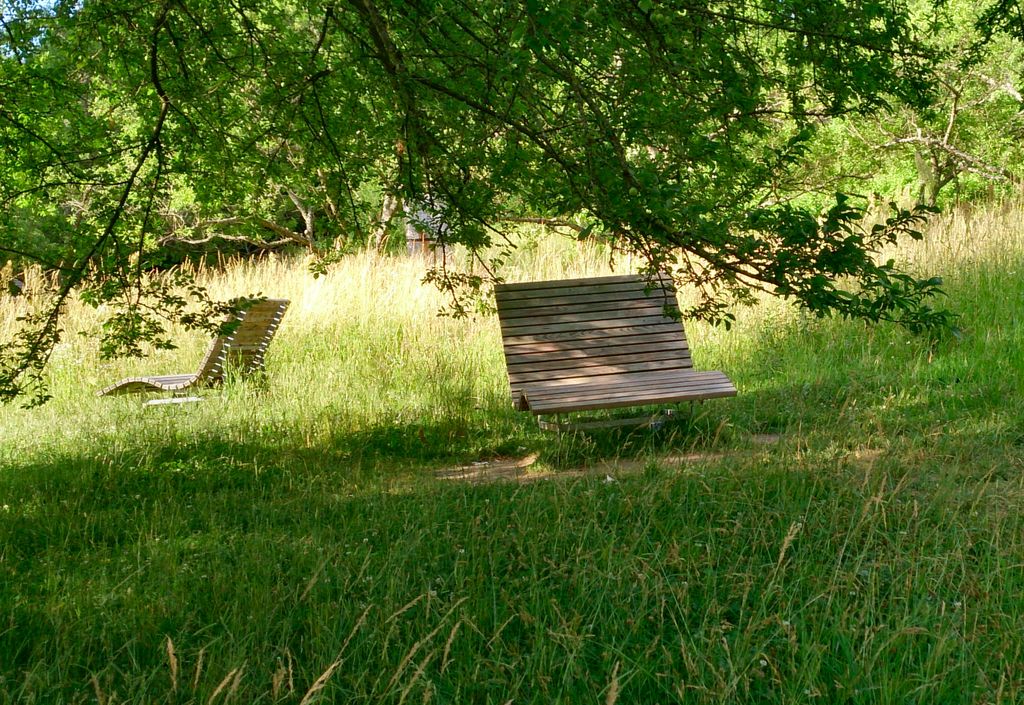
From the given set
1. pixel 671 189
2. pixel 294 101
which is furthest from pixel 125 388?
pixel 671 189

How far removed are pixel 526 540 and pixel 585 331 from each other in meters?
3.55

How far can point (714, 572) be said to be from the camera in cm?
368

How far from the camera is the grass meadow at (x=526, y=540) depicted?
2.95 meters

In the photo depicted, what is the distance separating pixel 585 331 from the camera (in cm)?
745

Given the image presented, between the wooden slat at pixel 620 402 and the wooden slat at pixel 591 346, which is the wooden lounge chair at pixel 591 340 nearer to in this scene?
the wooden slat at pixel 591 346

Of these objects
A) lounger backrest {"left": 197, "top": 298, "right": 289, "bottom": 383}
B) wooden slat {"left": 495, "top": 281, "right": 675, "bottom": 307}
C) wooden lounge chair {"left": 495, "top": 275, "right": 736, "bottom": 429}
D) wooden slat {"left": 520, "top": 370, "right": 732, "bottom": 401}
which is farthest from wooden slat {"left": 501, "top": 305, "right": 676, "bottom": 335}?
lounger backrest {"left": 197, "top": 298, "right": 289, "bottom": 383}

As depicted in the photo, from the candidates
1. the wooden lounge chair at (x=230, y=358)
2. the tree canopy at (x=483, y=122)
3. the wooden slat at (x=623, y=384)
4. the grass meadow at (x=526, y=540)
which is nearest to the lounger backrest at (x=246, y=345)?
the wooden lounge chair at (x=230, y=358)

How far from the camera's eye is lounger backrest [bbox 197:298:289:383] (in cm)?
843

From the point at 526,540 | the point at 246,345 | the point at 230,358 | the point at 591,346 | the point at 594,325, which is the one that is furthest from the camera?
the point at 246,345

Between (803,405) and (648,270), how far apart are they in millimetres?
2707

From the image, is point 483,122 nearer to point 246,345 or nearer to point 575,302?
point 575,302

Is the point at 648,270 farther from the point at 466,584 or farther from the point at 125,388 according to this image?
the point at 125,388

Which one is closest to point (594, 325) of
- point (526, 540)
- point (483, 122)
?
point (483, 122)

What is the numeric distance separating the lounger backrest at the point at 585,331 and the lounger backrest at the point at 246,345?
7.64 ft
